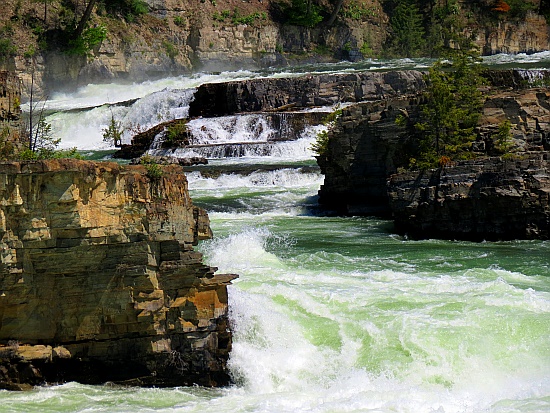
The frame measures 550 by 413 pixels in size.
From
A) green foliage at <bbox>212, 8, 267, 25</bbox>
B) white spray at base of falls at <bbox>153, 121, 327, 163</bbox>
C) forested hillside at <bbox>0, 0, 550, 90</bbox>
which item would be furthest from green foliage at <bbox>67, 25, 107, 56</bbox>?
white spray at base of falls at <bbox>153, 121, 327, 163</bbox>

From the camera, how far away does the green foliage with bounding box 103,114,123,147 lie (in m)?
35.8

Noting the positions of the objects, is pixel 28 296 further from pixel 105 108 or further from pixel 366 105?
pixel 105 108

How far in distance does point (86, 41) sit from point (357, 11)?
18.3 metres

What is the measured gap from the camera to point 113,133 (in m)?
36.2

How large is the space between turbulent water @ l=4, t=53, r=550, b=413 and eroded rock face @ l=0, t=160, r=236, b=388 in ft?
0.84

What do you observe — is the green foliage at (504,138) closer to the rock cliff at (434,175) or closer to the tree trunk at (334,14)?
the rock cliff at (434,175)

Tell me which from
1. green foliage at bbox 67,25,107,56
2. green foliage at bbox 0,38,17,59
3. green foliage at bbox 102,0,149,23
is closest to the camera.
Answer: green foliage at bbox 0,38,17,59

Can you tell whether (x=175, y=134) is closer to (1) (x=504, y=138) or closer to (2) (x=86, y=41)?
(1) (x=504, y=138)

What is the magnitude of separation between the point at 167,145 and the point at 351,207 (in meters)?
10.8

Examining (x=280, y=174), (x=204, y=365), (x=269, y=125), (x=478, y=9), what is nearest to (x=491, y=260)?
(x=204, y=365)

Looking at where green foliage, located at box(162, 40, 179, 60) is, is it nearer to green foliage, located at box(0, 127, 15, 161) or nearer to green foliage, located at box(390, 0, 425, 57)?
green foliage, located at box(390, 0, 425, 57)

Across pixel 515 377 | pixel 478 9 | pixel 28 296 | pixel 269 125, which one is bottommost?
pixel 515 377

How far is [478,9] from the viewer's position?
59.7 m

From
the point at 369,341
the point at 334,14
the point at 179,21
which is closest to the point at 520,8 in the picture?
the point at 334,14
